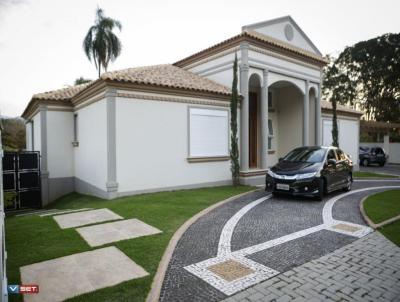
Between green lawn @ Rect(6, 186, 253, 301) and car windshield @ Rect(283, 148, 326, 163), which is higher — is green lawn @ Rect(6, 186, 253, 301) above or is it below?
below

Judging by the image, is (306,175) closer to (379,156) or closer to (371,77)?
(379,156)

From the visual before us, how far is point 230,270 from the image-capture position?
4109mm

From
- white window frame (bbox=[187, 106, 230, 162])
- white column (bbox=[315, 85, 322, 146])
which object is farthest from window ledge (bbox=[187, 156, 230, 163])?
white column (bbox=[315, 85, 322, 146])

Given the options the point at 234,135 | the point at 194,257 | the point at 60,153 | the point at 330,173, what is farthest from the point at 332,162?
the point at 60,153

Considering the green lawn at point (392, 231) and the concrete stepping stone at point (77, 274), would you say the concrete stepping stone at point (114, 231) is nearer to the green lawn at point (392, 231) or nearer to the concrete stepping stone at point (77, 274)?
the concrete stepping stone at point (77, 274)

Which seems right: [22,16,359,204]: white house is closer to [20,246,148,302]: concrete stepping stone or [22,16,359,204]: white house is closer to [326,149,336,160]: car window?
[326,149,336,160]: car window

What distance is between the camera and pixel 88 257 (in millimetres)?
4488

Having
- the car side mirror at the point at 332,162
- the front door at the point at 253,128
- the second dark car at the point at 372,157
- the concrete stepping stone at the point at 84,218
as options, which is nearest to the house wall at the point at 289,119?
the front door at the point at 253,128

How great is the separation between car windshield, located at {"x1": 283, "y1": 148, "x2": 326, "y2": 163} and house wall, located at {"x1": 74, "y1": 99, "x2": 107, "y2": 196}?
6.57 meters

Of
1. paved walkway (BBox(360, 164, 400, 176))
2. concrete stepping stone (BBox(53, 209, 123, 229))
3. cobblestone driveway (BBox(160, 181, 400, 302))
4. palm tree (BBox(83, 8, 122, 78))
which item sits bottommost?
paved walkway (BBox(360, 164, 400, 176))

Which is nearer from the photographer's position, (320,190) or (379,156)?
(320,190)

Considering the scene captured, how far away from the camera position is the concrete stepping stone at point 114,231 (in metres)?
5.34

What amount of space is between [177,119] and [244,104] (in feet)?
11.2

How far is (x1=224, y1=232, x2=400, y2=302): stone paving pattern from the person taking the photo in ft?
11.4
